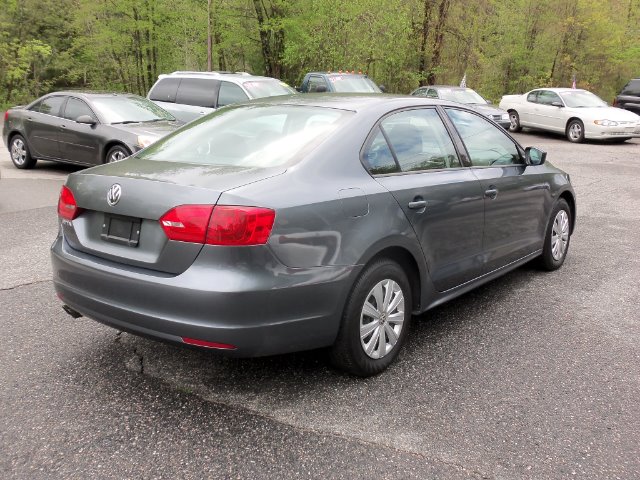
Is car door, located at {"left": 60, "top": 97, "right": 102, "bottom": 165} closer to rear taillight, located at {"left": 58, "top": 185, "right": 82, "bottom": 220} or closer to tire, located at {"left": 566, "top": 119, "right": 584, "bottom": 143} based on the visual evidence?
rear taillight, located at {"left": 58, "top": 185, "right": 82, "bottom": 220}

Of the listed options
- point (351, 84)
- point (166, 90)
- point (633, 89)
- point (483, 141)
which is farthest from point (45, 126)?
point (633, 89)

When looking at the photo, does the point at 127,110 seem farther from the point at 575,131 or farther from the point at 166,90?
the point at 575,131

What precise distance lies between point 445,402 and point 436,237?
1106 mm

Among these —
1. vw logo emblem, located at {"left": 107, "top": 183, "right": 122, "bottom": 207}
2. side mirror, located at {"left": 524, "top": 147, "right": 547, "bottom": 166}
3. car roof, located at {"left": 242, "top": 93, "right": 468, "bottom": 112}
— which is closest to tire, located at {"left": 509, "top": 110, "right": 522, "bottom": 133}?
side mirror, located at {"left": 524, "top": 147, "right": 547, "bottom": 166}

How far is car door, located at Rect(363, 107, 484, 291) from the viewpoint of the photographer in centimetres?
368

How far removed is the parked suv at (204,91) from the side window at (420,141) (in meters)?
8.36

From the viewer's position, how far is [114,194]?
125 inches

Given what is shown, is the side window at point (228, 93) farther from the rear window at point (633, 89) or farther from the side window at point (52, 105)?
the rear window at point (633, 89)

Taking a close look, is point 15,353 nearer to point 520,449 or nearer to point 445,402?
point 445,402

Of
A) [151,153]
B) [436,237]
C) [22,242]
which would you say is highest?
[151,153]

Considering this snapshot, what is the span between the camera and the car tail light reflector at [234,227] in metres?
2.84

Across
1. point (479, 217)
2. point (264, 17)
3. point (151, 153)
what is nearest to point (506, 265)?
point (479, 217)

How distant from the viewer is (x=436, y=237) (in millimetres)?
3902

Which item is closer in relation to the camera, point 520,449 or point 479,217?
point 520,449
